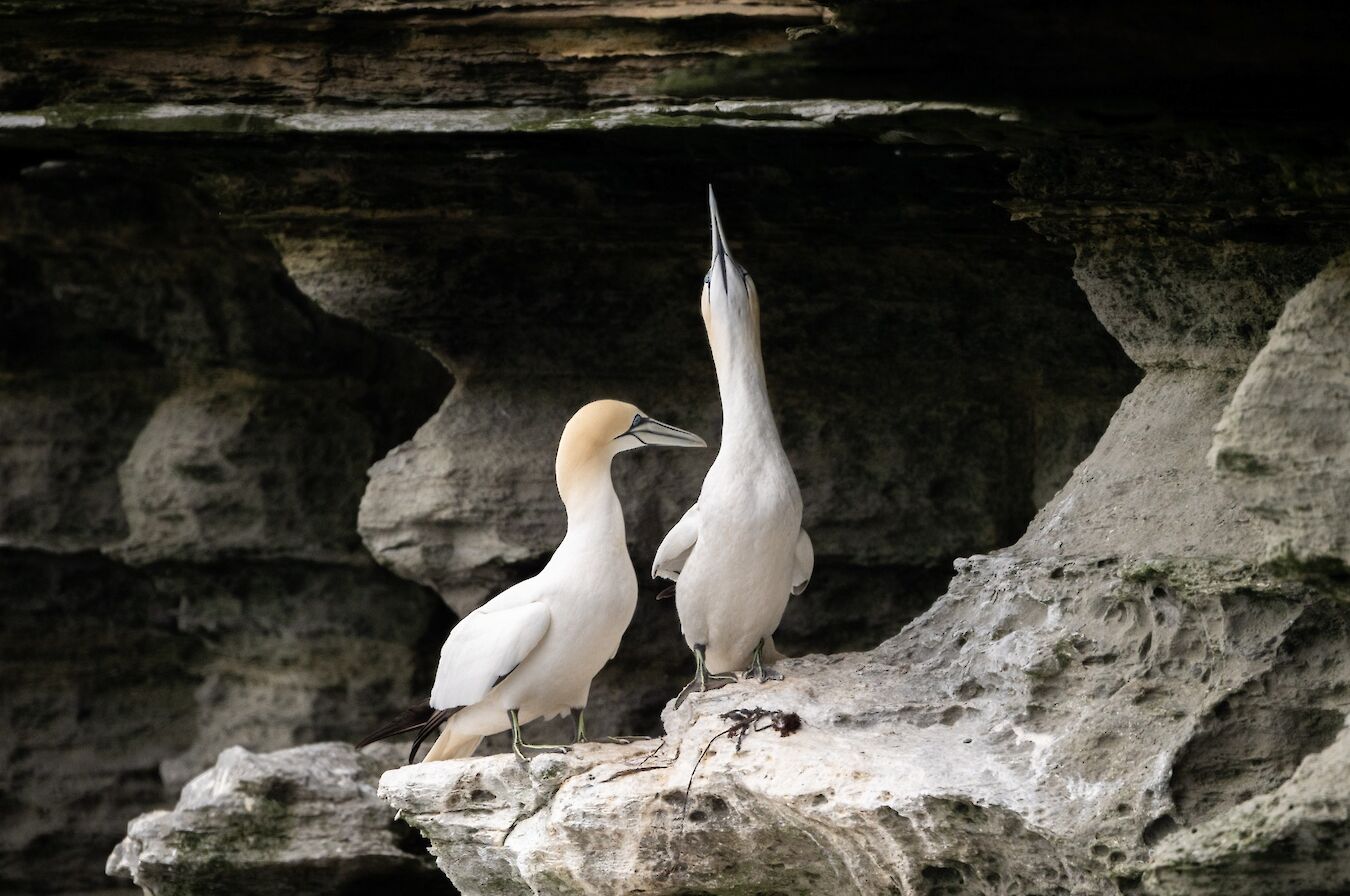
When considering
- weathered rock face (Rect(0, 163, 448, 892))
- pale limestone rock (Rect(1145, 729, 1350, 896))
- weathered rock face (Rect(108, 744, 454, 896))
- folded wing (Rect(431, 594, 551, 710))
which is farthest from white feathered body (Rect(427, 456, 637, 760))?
weathered rock face (Rect(0, 163, 448, 892))

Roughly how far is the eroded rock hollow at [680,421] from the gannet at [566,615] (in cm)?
20

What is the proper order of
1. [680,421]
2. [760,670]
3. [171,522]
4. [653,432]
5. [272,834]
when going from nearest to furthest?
[760,670] → [653,432] → [272,834] → [680,421] → [171,522]

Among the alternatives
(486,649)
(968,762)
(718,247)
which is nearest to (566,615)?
(486,649)

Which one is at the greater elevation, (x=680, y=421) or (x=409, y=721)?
(x=680, y=421)

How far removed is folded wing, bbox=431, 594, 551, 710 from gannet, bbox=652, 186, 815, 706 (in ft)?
1.05

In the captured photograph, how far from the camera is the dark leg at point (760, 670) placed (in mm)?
3770

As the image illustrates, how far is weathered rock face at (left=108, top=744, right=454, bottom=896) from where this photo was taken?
487cm

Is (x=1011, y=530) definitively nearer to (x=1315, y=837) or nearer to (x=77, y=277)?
(x=1315, y=837)

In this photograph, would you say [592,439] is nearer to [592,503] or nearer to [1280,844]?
[592,503]

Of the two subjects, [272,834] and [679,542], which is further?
[272,834]

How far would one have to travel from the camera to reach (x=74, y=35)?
4.54 m

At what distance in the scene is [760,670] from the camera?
3.81 metres

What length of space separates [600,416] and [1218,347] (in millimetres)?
1199

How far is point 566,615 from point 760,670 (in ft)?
1.31
